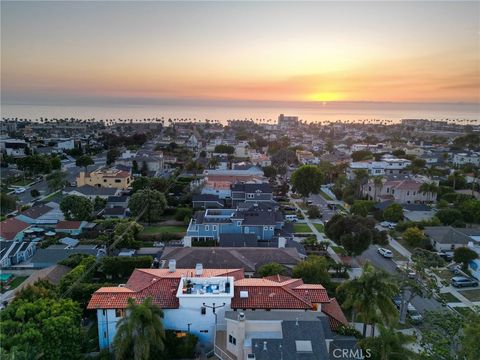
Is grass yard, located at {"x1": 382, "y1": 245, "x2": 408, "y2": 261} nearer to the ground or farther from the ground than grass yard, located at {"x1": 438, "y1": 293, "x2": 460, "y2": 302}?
farther from the ground

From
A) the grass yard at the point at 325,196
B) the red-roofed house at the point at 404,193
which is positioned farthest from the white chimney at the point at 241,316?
the grass yard at the point at 325,196

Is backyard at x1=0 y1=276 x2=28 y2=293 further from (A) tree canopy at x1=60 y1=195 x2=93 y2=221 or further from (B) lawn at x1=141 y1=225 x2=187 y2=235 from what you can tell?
(A) tree canopy at x1=60 y1=195 x2=93 y2=221

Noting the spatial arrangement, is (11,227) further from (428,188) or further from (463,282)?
(428,188)

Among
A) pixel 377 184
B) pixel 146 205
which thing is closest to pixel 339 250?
pixel 377 184

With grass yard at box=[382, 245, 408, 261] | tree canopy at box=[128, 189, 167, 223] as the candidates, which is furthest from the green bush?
grass yard at box=[382, 245, 408, 261]

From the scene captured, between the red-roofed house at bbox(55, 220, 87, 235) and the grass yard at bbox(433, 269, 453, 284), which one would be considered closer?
the grass yard at bbox(433, 269, 453, 284)

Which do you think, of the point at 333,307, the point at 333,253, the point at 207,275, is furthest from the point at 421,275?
the point at 207,275
